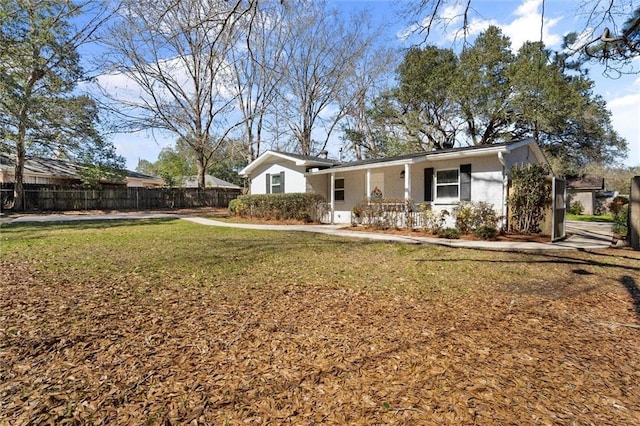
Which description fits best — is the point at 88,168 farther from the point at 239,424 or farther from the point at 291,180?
the point at 239,424

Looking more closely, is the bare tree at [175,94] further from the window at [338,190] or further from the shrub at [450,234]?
the shrub at [450,234]

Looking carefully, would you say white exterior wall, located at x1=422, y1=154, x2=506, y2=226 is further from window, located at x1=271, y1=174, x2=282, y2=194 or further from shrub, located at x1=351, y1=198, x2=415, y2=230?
window, located at x1=271, y1=174, x2=282, y2=194

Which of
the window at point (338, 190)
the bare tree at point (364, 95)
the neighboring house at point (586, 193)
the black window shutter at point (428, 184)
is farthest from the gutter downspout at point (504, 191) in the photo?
the neighboring house at point (586, 193)

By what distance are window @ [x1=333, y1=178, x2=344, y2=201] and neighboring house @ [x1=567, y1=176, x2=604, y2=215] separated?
20699mm

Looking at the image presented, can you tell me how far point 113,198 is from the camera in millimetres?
22797

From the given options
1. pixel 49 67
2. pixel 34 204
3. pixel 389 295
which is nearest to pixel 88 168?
pixel 34 204

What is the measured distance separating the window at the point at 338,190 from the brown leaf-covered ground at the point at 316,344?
10341 mm

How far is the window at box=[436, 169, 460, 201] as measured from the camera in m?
11.9

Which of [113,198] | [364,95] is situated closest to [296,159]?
[364,95]

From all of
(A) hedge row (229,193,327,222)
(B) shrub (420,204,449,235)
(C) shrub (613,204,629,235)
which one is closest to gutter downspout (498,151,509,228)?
(B) shrub (420,204,449,235)

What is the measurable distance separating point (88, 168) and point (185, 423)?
24514 mm

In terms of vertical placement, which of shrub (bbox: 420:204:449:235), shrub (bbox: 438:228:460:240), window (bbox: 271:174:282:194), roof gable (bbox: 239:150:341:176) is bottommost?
shrub (bbox: 438:228:460:240)

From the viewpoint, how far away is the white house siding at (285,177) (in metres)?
16.5

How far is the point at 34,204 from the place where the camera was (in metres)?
19.6
